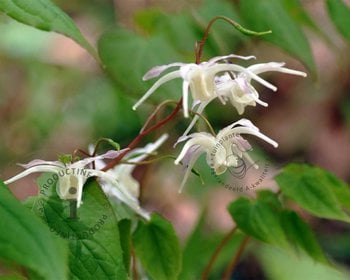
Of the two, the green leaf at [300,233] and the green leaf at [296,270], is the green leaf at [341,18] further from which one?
the green leaf at [296,270]

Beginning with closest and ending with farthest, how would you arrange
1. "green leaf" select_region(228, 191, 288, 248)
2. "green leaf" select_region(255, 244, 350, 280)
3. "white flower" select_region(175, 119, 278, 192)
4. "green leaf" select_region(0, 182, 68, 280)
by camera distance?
"green leaf" select_region(0, 182, 68, 280)
"white flower" select_region(175, 119, 278, 192)
"green leaf" select_region(228, 191, 288, 248)
"green leaf" select_region(255, 244, 350, 280)

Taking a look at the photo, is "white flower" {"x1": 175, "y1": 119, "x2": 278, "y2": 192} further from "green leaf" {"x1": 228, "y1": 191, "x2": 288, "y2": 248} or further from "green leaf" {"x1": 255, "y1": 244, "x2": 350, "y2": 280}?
"green leaf" {"x1": 255, "y1": 244, "x2": 350, "y2": 280}

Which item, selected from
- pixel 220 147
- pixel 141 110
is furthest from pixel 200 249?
pixel 141 110

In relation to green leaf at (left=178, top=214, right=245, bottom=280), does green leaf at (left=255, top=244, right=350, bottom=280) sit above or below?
below

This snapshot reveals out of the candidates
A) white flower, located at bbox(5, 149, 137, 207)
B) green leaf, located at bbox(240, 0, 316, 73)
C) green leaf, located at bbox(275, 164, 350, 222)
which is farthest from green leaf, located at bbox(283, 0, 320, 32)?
white flower, located at bbox(5, 149, 137, 207)

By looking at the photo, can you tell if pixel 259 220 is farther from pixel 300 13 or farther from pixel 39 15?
pixel 300 13

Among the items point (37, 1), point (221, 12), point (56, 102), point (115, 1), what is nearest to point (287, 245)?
point (37, 1)

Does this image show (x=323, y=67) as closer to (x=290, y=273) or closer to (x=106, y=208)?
(x=290, y=273)
